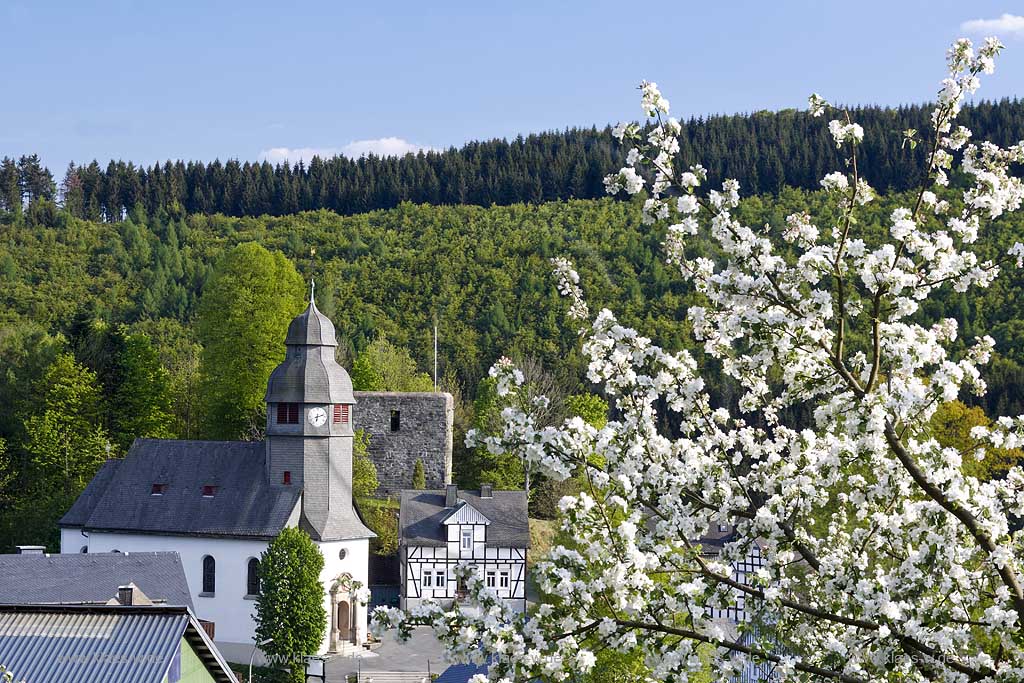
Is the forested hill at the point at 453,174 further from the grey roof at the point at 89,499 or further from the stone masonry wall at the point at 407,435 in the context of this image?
the grey roof at the point at 89,499

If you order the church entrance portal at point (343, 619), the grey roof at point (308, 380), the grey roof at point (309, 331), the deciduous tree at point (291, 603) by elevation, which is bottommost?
the church entrance portal at point (343, 619)

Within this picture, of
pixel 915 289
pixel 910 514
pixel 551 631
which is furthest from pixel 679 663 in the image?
pixel 915 289

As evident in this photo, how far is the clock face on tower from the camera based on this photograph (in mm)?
35562

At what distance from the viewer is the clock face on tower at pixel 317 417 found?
35.6m

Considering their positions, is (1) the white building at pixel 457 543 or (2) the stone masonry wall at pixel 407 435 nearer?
(1) the white building at pixel 457 543

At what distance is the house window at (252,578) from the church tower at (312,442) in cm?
143

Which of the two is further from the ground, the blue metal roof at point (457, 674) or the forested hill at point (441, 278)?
the forested hill at point (441, 278)

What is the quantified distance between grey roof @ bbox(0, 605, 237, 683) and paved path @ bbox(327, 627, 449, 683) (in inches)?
524

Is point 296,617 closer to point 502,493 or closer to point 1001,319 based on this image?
point 502,493

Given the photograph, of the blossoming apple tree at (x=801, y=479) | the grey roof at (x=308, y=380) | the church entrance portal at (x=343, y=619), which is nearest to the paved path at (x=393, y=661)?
the church entrance portal at (x=343, y=619)

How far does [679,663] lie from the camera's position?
7953 millimetres

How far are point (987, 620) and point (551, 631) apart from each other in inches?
93.0

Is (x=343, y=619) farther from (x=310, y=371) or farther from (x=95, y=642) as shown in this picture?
(x=95, y=642)

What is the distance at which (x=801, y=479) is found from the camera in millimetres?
7996
